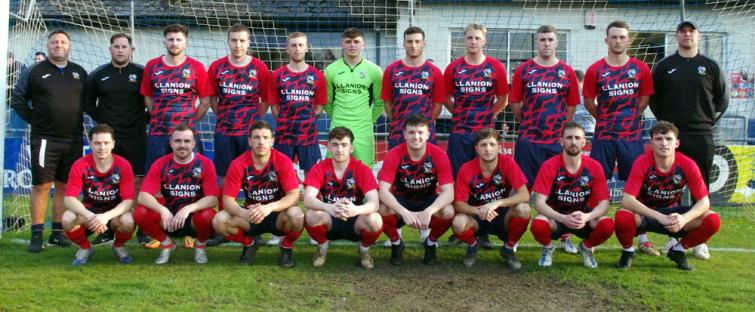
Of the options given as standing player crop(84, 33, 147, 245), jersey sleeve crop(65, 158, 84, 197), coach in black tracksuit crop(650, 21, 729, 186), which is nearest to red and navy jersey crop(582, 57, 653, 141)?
coach in black tracksuit crop(650, 21, 729, 186)

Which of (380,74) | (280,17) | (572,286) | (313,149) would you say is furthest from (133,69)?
(280,17)

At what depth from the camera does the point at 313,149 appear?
17.5ft

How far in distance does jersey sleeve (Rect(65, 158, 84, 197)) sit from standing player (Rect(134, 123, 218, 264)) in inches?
17.5

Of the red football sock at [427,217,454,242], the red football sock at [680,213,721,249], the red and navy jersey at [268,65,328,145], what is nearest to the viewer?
the red football sock at [680,213,721,249]

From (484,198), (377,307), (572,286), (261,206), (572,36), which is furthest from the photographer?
(572,36)

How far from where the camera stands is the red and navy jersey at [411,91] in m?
5.18

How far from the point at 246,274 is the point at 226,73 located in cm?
175

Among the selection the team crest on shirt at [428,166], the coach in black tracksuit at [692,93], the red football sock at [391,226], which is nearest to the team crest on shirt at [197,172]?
the red football sock at [391,226]

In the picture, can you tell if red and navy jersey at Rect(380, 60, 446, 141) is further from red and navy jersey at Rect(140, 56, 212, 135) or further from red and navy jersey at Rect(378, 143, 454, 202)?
red and navy jersey at Rect(140, 56, 212, 135)

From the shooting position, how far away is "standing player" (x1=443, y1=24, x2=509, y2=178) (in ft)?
16.8

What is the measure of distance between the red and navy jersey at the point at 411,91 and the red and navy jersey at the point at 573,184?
1.10 metres

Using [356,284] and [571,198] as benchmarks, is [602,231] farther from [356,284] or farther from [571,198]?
[356,284]

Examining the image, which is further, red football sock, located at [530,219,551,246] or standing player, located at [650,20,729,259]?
standing player, located at [650,20,729,259]

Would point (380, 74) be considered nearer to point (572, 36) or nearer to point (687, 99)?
point (687, 99)
